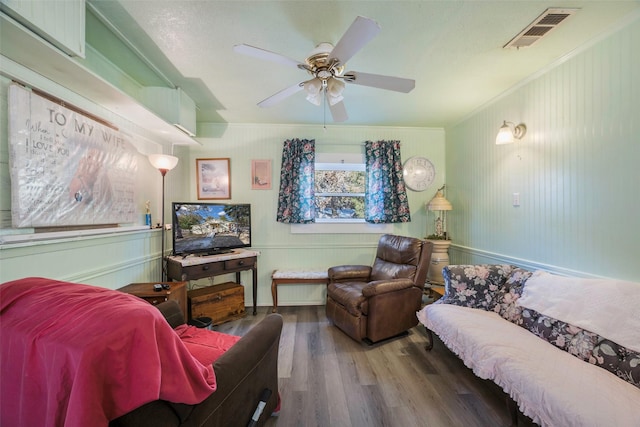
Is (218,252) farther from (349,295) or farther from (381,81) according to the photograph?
(381,81)

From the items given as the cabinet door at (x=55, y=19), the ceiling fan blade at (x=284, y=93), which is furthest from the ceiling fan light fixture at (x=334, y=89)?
the cabinet door at (x=55, y=19)

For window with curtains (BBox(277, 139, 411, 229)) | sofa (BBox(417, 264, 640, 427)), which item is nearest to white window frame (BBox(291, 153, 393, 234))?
window with curtains (BBox(277, 139, 411, 229))

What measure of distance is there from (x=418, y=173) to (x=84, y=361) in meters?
3.67

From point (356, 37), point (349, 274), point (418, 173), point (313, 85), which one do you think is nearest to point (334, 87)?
point (313, 85)

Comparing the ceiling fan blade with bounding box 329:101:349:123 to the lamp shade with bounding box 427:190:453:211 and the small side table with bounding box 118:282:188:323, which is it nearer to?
the lamp shade with bounding box 427:190:453:211

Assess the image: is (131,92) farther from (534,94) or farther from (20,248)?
(534,94)

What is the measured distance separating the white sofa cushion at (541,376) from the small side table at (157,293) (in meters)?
2.19

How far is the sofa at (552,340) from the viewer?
1.13 m

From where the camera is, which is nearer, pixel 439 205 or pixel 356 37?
pixel 356 37

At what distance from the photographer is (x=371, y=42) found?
174 cm

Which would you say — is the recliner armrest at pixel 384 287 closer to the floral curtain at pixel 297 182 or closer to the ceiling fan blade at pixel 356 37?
the floral curtain at pixel 297 182

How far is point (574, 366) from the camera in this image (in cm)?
136

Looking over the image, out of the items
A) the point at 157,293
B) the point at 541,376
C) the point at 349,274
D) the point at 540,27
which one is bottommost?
the point at 541,376

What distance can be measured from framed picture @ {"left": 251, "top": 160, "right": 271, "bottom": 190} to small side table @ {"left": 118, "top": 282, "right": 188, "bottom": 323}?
62.3 inches
